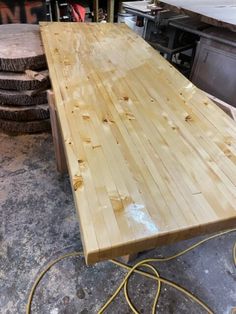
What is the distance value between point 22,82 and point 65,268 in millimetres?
1247

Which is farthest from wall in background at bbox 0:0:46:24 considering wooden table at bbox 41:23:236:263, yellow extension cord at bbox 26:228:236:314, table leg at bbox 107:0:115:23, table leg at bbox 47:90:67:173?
yellow extension cord at bbox 26:228:236:314

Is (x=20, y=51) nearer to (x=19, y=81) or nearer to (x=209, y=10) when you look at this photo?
(x=19, y=81)

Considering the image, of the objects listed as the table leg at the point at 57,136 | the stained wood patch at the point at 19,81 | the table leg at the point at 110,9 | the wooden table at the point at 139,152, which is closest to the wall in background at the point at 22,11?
the table leg at the point at 110,9

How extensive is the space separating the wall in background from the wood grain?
41.2 inches

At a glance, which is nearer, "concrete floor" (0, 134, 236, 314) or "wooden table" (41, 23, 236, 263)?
"wooden table" (41, 23, 236, 263)

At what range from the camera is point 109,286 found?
48.9 inches

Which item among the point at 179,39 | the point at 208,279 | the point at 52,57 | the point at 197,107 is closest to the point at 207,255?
A: the point at 208,279

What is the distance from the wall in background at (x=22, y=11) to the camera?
2811mm

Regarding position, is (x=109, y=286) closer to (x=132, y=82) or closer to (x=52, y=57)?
(x=132, y=82)

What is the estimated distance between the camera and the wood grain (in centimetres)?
170

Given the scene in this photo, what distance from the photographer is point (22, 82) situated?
1.74m

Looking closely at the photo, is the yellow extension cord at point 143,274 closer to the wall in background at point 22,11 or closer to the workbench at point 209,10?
the workbench at point 209,10

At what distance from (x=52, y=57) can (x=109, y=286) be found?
1.30 meters

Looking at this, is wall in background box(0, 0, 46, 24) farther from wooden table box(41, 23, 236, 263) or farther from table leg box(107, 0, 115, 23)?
wooden table box(41, 23, 236, 263)
